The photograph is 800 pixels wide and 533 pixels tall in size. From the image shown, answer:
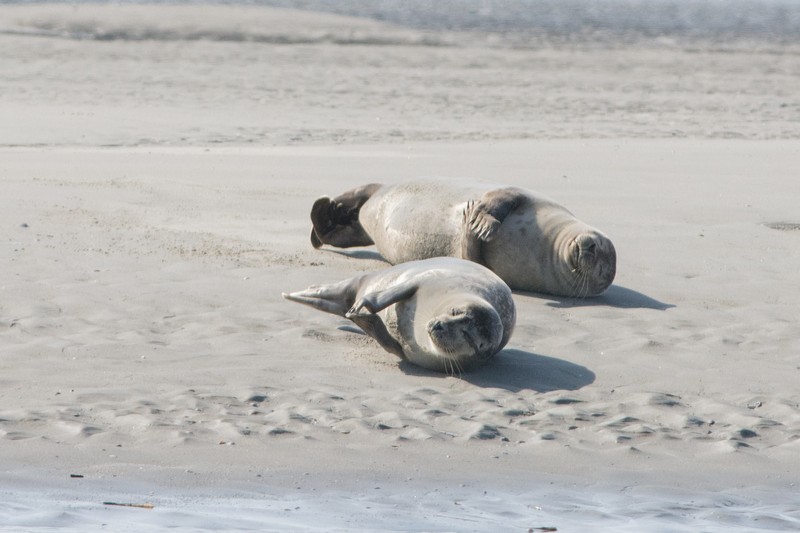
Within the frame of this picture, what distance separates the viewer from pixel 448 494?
12.9 ft

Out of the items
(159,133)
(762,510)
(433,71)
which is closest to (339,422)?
(762,510)

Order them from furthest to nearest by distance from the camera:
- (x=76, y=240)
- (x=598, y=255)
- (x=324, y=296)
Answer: (x=76, y=240), (x=598, y=255), (x=324, y=296)

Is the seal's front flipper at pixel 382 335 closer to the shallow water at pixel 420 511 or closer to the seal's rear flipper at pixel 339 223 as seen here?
the shallow water at pixel 420 511

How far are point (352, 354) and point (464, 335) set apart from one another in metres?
0.61

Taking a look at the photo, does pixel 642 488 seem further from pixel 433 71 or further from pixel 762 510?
pixel 433 71

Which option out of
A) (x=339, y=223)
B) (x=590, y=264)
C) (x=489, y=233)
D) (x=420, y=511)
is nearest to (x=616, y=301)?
(x=590, y=264)

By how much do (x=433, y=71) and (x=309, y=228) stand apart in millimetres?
15094

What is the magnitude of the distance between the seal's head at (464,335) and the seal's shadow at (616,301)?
4.66 ft

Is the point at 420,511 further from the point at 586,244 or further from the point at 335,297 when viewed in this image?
the point at 586,244

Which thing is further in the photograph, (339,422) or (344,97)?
(344,97)

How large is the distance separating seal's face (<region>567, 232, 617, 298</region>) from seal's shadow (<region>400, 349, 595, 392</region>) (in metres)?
1.17

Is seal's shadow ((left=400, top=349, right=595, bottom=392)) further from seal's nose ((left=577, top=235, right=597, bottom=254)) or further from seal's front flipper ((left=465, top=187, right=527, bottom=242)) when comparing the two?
seal's front flipper ((left=465, top=187, right=527, bottom=242))

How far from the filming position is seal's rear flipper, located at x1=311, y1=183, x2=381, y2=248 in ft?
24.9

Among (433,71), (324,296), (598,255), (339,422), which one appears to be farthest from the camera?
(433,71)
